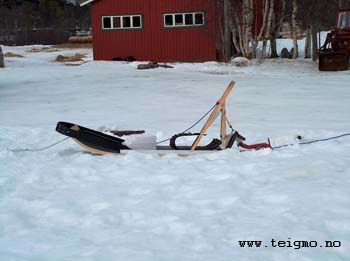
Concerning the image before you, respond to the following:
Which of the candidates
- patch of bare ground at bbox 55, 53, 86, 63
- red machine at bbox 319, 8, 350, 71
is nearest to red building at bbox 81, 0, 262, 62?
patch of bare ground at bbox 55, 53, 86, 63

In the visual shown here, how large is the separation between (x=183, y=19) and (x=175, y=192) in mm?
20483

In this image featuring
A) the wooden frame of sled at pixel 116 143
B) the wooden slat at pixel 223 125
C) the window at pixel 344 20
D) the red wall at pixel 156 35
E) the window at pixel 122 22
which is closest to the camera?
the wooden slat at pixel 223 125

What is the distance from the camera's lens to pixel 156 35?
25000 millimetres

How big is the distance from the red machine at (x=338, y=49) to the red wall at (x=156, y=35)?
20.7 feet

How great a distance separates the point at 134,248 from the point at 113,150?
3.10 m

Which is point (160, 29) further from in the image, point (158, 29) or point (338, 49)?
point (338, 49)

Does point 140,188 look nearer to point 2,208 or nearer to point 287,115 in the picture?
point 2,208

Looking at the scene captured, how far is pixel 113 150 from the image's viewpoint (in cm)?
677

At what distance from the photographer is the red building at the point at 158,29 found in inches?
961

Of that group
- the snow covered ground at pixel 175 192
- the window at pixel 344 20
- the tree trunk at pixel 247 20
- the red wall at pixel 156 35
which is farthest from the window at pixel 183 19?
the snow covered ground at pixel 175 192

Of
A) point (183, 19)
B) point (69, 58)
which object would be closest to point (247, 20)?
point (183, 19)

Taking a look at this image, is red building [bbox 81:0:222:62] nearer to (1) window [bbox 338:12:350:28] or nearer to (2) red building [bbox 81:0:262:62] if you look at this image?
(2) red building [bbox 81:0:262:62]

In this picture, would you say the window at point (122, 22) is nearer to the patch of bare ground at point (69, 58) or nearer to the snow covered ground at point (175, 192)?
the patch of bare ground at point (69, 58)

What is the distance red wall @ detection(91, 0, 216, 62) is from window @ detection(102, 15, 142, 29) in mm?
199
